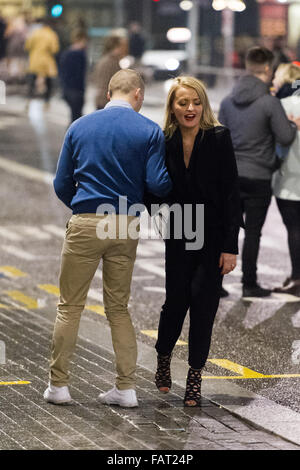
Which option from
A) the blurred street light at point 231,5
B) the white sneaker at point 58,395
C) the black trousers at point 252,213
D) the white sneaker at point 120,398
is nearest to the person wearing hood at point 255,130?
the black trousers at point 252,213

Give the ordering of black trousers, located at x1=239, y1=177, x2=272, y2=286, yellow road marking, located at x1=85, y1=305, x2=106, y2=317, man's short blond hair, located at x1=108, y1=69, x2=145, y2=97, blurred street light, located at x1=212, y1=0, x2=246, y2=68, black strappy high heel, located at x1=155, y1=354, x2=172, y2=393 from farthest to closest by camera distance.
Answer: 1. blurred street light, located at x1=212, y1=0, x2=246, y2=68
2. black trousers, located at x1=239, y1=177, x2=272, y2=286
3. yellow road marking, located at x1=85, y1=305, x2=106, y2=317
4. black strappy high heel, located at x1=155, y1=354, x2=172, y2=393
5. man's short blond hair, located at x1=108, y1=69, x2=145, y2=97

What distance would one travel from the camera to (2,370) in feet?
23.7

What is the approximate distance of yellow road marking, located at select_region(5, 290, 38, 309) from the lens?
949cm

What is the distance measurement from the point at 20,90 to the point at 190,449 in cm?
2522

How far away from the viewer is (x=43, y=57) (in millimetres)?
26656

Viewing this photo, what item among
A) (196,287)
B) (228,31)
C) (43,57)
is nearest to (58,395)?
(196,287)

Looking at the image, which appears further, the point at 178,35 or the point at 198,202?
the point at 178,35

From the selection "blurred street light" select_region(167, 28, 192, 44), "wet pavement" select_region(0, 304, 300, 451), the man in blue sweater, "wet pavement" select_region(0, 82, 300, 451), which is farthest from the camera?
"blurred street light" select_region(167, 28, 192, 44)

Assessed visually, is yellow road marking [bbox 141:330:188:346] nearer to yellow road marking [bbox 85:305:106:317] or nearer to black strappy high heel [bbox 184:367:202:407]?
yellow road marking [bbox 85:305:106:317]

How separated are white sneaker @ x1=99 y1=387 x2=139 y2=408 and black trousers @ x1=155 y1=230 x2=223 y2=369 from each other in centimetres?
42

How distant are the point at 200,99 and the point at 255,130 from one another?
2964 millimetres

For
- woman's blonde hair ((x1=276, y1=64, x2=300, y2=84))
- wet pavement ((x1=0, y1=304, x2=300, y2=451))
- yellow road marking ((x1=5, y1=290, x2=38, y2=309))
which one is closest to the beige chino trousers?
wet pavement ((x1=0, y1=304, x2=300, y2=451))

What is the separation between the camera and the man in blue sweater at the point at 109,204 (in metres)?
6.41

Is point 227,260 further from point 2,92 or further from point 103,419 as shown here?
point 2,92
